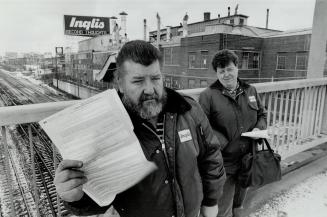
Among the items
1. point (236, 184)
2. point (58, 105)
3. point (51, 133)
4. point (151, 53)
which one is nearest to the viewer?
point (51, 133)

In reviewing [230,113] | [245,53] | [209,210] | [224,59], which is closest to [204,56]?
[245,53]

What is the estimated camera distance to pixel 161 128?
53.3 inches

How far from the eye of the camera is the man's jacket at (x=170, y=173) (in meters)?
1.28

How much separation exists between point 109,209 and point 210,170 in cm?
65

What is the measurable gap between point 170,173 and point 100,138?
48 cm

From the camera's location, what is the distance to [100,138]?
0.99 metres

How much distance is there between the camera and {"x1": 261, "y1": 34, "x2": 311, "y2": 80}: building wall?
81.6 ft

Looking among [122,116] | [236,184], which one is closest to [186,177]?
[122,116]

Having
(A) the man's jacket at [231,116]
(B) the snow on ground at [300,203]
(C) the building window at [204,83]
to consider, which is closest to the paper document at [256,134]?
(A) the man's jacket at [231,116]

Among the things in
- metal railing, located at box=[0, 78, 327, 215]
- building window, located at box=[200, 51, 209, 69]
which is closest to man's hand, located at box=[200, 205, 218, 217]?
metal railing, located at box=[0, 78, 327, 215]

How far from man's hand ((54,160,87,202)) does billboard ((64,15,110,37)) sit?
178 feet

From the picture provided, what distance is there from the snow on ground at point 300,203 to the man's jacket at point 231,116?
0.73 m

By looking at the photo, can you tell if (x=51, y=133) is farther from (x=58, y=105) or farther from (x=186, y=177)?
(x=186, y=177)

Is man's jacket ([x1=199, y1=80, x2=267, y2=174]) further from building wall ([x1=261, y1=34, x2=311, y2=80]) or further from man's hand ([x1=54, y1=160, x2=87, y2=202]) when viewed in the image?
building wall ([x1=261, y1=34, x2=311, y2=80])
